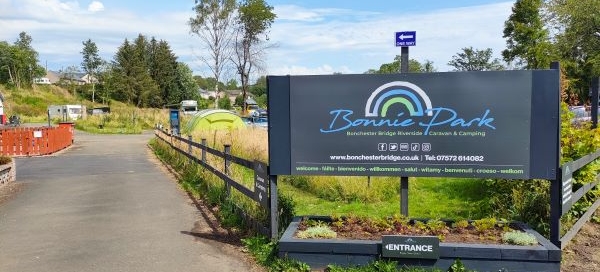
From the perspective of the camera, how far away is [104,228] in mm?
7922

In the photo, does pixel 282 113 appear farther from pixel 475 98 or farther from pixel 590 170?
pixel 590 170

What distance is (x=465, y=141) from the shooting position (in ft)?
19.3

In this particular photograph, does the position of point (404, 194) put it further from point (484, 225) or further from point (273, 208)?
point (273, 208)

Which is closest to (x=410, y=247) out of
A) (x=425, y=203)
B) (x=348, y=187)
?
(x=425, y=203)

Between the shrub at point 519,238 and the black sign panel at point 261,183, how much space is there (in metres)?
2.74

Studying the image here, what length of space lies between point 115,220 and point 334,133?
433cm

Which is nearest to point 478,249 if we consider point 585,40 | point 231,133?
point 231,133

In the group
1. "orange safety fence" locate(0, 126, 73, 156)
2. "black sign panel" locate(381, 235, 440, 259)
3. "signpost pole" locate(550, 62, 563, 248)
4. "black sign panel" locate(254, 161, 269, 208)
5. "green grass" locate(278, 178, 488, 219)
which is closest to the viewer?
"black sign panel" locate(381, 235, 440, 259)

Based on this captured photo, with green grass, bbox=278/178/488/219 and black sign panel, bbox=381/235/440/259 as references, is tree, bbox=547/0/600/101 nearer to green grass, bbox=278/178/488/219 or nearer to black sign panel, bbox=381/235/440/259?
green grass, bbox=278/178/488/219

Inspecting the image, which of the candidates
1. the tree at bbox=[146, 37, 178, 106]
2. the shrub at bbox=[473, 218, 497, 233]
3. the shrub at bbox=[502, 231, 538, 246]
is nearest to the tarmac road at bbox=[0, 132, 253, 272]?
the shrub at bbox=[473, 218, 497, 233]

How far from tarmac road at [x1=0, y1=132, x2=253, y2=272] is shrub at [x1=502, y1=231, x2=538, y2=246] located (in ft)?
9.11

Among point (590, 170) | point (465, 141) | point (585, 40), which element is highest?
point (585, 40)

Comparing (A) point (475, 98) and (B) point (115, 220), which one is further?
(B) point (115, 220)

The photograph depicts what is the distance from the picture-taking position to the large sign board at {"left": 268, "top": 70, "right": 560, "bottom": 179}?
18.6 feet
